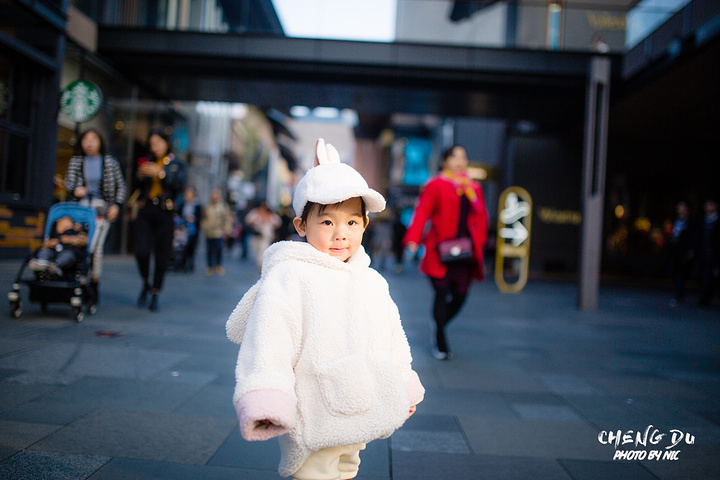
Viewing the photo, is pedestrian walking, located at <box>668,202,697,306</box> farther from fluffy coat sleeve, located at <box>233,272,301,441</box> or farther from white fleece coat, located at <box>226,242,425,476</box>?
fluffy coat sleeve, located at <box>233,272,301,441</box>

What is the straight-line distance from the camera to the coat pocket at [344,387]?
5.68 feet

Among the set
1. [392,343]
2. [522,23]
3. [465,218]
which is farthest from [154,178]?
[522,23]

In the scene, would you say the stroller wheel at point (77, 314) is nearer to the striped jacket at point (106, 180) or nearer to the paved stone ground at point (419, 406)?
the paved stone ground at point (419, 406)

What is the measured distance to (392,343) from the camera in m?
1.97

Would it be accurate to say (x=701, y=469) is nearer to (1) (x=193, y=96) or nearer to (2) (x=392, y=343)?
(2) (x=392, y=343)

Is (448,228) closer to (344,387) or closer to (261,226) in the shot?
(344,387)

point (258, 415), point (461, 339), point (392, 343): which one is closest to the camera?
point (258, 415)

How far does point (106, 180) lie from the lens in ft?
21.1

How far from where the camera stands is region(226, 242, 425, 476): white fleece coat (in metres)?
1.69

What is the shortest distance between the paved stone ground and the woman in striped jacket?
0.78 meters

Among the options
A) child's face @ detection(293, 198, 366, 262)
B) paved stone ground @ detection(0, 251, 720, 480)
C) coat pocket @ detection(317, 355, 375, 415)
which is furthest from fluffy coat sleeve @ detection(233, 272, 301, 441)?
paved stone ground @ detection(0, 251, 720, 480)

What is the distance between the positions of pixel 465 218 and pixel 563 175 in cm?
1468

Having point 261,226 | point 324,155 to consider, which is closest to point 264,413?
point 324,155

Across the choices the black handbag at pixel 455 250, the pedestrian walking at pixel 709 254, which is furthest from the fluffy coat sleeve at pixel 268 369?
the pedestrian walking at pixel 709 254
